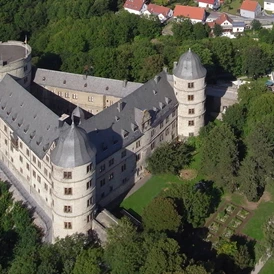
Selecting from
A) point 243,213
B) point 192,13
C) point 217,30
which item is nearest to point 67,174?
point 243,213

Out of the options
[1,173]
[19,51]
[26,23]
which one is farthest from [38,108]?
[26,23]

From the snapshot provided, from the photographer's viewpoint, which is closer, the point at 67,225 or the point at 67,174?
the point at 67,174

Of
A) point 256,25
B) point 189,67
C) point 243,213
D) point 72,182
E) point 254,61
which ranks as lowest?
point 256,25

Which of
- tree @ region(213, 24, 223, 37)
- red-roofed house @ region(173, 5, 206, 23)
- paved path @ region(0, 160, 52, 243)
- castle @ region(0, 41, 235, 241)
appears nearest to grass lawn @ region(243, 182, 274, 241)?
castle @ region(0, 41, 235, 241)

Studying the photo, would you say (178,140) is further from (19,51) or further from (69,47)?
(69,47)

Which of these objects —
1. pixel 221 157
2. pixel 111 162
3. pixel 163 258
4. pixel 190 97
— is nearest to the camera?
pixel 163 258

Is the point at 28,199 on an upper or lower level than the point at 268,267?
lower

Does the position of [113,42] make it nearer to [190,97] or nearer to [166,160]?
[190,97]
